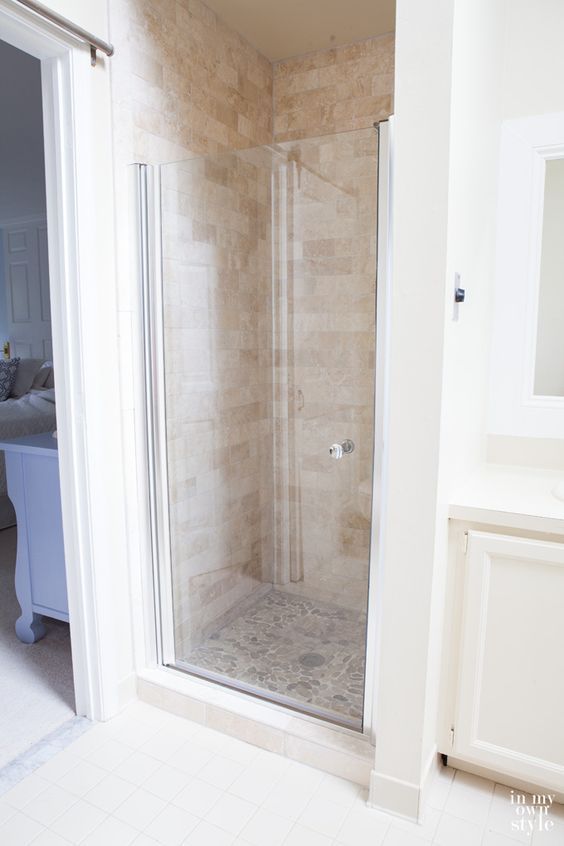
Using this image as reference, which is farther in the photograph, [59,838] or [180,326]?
[180,326]

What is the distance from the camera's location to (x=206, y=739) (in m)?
1.83

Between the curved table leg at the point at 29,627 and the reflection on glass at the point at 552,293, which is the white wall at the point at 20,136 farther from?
the curved table leg at the point at 29,627

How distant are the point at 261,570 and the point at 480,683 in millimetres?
978

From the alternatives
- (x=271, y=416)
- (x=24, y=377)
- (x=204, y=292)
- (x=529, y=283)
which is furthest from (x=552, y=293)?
(x=24, y=377)

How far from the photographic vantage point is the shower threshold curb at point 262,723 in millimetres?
1646

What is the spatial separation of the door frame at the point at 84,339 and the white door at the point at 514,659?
44.0 inches

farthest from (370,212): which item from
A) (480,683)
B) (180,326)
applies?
(480,683)

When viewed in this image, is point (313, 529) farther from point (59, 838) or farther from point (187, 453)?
point (59, 838)

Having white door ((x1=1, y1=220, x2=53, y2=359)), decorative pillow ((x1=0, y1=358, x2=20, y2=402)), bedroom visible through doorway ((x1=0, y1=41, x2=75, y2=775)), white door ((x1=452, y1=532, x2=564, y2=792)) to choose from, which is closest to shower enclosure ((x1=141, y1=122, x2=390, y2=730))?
white door ((x1=452, y1=532, x2=564, y2=792))

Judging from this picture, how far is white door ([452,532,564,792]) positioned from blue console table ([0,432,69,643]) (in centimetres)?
153

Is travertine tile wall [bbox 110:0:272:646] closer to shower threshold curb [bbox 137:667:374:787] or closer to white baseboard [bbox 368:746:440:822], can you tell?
shower threshold curb [bbox 137:667:374:787]

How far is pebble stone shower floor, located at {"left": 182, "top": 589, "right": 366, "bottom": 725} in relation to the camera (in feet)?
6.04

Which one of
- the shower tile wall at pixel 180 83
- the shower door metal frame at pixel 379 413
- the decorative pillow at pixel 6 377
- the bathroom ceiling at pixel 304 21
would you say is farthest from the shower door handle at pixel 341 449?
the decorative pillow at pixel 6 377

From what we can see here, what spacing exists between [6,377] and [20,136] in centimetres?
204
